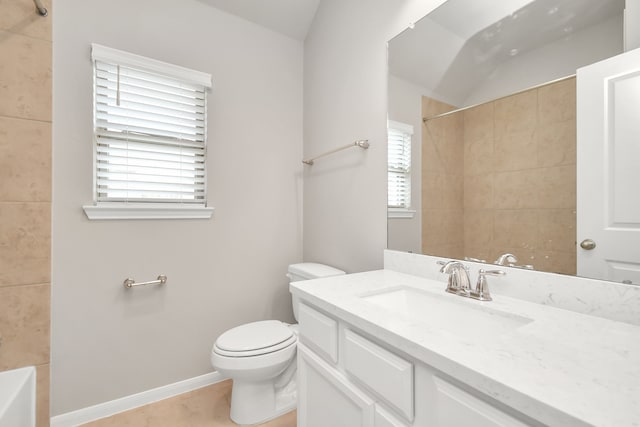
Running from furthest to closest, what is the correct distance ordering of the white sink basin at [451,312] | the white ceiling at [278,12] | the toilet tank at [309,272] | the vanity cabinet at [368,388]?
the white ceiling at [278,12] → the toilet tank at [309,272] → the white sink basin at [451,312] → the vanity cabinet at [368,388]

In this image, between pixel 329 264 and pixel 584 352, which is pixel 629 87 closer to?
pixel 584 352

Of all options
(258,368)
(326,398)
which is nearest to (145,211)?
(258,368)

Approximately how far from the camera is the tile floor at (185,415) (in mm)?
1498

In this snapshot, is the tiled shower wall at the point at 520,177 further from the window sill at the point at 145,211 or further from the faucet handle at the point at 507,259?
the window sill at the point at 145,211

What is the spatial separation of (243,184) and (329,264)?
0.82m

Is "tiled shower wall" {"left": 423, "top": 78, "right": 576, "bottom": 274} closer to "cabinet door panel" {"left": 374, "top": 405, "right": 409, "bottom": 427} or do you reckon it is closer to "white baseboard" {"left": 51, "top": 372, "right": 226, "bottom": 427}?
"cabinet door panel" {"left": 374, "top": 405, "right": 409, "bottom": 427}

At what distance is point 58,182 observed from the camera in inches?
56.9

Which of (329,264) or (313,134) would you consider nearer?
(329,264)

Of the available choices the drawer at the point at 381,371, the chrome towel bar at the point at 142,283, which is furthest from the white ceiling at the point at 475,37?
the chrome towel bar at the point at 142,283

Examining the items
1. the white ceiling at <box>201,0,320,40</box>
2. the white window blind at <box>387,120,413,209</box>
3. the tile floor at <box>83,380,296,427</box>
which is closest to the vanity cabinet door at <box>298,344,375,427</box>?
the tile floor at <box>83,380,296,427</box>

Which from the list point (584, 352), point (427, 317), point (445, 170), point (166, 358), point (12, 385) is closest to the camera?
point (584, 352)

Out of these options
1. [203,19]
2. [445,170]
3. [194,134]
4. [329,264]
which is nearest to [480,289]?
[445,170]

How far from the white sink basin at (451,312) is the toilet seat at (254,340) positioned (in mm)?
681

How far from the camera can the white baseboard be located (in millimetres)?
1467
